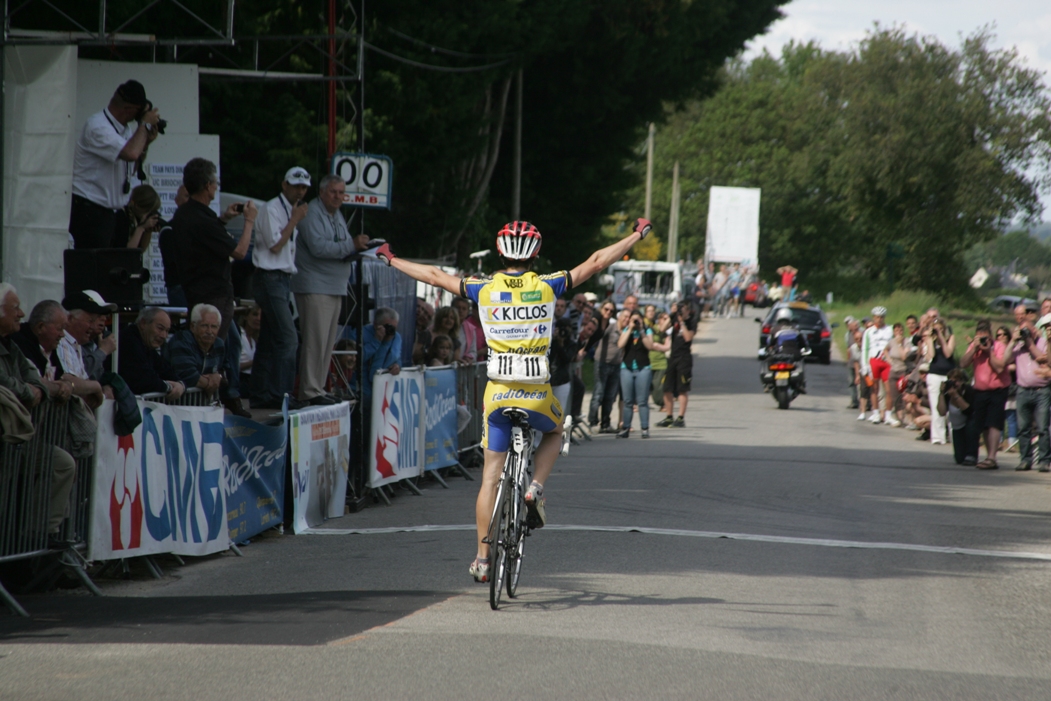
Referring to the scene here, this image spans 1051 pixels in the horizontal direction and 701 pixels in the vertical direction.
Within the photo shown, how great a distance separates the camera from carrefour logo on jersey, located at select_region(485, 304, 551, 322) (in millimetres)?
7371

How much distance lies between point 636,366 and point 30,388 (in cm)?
1344

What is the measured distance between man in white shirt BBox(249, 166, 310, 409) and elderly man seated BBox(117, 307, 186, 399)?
201 cm

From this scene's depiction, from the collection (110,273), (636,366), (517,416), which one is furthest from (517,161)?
(517,416)

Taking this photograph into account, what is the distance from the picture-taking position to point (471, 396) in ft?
50.8

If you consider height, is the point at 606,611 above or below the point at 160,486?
below

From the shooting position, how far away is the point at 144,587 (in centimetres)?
814

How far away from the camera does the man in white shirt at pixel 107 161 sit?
9844 mm

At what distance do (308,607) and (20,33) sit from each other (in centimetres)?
642

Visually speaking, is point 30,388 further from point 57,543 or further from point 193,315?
point 193,315

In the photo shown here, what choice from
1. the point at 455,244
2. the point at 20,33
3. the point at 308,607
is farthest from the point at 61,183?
the point at 455,244

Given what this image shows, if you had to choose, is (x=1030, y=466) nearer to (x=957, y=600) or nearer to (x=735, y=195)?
(x=957, y=600)

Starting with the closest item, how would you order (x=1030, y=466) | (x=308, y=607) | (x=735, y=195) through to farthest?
(x=308, y=607) → (x=1030, y=466) → (x=735, y=195)

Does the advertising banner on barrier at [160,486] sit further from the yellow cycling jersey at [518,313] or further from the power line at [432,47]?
the power line at [432,47]

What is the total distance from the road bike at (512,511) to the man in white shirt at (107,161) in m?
4.40
